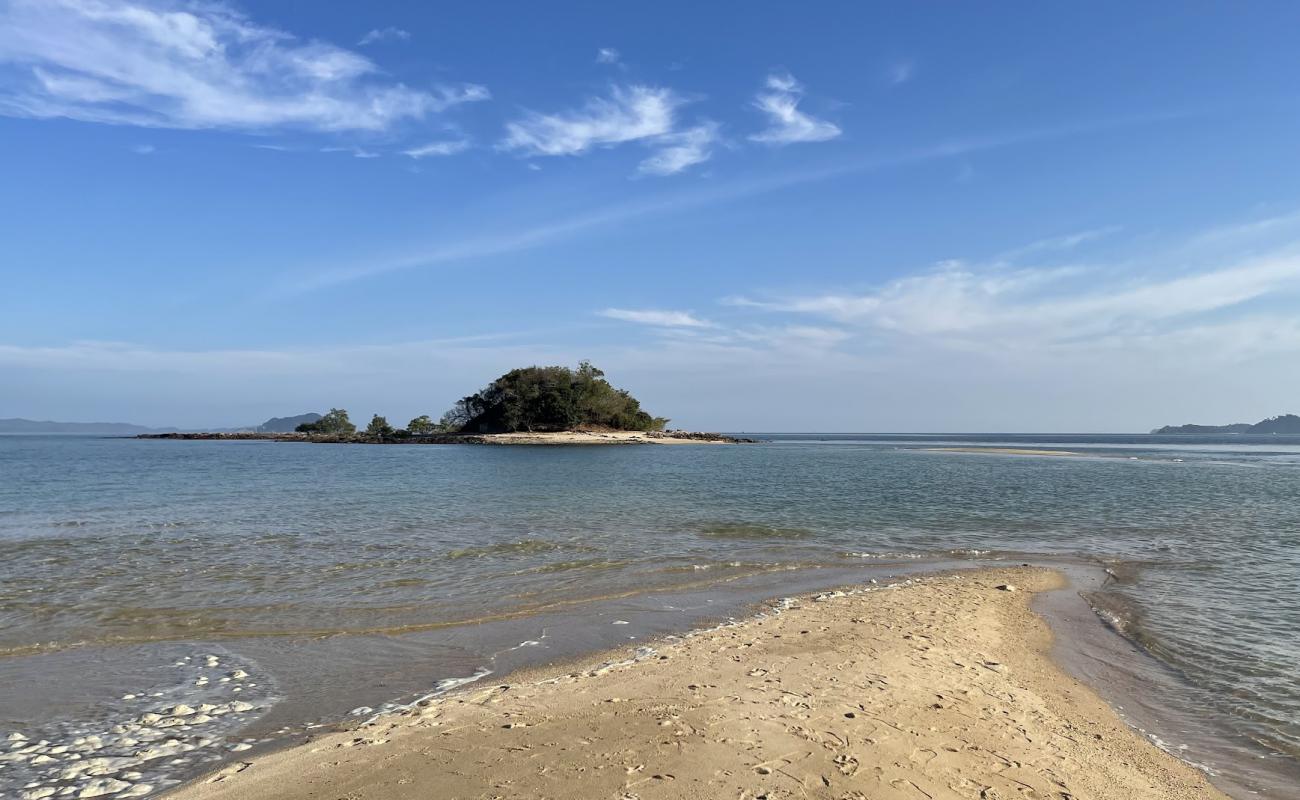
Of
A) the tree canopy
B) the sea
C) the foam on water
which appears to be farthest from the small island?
the foam on water

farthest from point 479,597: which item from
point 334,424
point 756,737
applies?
point 334,424

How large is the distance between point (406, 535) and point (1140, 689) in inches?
664

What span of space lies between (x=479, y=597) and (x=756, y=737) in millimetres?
7580

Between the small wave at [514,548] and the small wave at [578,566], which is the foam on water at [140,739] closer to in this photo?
the small wave at [578,566]

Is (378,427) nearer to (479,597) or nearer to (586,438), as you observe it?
(586,438)

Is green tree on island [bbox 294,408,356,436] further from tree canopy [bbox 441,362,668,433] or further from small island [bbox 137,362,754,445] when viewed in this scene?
tree canopy [bbox 441,362,668,433]

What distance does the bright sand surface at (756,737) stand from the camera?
5.37 metres

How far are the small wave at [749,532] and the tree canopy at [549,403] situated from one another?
8917cm

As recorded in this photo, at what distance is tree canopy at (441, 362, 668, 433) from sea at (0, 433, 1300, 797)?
261 feet

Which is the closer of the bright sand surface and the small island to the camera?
the bright sand surface

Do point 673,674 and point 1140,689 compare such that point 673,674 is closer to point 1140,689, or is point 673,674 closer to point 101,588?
point 1140,689

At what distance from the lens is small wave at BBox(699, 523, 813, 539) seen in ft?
65.7

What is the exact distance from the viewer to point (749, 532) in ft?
68.1

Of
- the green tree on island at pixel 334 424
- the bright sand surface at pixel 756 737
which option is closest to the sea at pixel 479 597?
the bright sand surface at pixel 756 737
